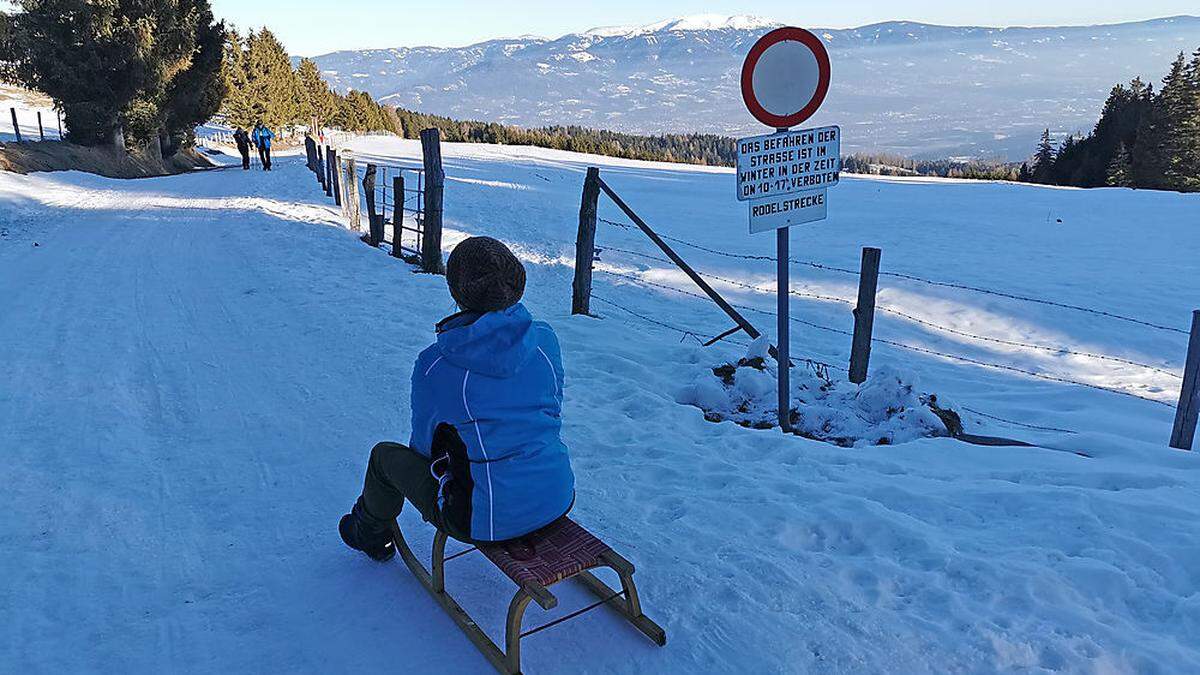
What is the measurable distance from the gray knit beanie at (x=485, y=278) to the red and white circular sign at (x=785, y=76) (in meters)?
2.79

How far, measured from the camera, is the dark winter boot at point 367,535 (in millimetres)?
3486

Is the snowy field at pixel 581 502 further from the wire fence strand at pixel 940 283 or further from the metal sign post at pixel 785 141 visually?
the metal sign post at pixel 785 141

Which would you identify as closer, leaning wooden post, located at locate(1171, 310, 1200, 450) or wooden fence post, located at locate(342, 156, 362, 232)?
leaning wooden post, located at locate(1171, 310, 1200, 450)

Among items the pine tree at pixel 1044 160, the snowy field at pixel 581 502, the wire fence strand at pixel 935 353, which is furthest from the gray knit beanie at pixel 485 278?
the pine tree at pixel 1044 160

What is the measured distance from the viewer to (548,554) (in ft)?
9.61

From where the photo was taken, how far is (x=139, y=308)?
8094 millimetres

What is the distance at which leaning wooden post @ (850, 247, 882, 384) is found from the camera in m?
6.39

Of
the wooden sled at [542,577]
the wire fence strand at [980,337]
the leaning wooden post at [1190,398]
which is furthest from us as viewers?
the wire fence strand at [980,337]

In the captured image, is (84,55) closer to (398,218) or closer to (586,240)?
(398,218)

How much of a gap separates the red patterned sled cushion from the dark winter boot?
0.76 meters

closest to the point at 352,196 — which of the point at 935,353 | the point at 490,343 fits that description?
the point at 935,353

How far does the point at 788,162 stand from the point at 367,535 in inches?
144

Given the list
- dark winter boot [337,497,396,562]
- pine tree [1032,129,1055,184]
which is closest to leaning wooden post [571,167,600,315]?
dark winter boot [337,497,396,562]

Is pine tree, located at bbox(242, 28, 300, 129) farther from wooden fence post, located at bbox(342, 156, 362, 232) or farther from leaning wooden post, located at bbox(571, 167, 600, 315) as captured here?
leaning wooden post, located at bbox(571, 167, 600, 315)
